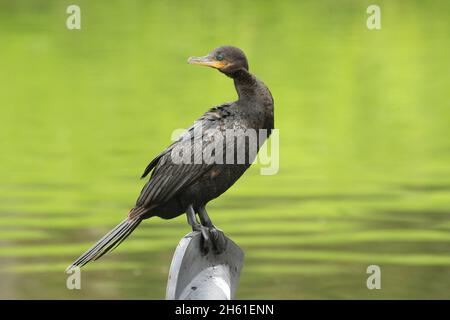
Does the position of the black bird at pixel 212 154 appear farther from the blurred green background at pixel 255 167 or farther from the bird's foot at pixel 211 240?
the blurred green background at pixel 255 167

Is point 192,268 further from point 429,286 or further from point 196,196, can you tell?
point 429,286

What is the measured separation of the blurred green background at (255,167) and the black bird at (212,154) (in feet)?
16.1

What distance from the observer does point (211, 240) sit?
4.47 meters

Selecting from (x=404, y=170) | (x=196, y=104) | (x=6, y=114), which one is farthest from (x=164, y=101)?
(x=404, y=170)

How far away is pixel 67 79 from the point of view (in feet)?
70.5

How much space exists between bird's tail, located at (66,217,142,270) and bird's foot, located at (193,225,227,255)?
0.27 m

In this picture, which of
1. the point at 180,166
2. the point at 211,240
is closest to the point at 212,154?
the point at 180,166

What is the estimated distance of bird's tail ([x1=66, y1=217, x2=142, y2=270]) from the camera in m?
4.43

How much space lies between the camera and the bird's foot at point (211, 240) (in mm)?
4332

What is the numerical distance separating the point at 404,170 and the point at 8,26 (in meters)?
15.8
